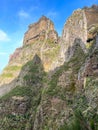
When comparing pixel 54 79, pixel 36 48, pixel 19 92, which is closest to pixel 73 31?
pixel 54 79

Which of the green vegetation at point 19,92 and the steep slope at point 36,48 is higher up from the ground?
the steep slope at point 36,48

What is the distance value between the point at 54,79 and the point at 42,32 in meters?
72.9

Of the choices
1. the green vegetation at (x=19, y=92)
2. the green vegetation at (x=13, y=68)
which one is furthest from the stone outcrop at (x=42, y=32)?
the green vegetation at (x=19, y=92)

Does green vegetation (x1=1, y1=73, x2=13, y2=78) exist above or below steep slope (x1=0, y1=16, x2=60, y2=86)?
below

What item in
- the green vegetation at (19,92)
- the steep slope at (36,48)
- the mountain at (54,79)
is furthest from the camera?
the steep slope at (36,48)

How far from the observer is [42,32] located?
166 meters

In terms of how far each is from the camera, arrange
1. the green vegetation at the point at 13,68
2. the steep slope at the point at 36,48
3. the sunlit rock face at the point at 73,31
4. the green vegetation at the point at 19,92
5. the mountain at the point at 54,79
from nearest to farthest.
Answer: the mountain at the point at 54,79
the sunlit rock face at the point at 73,31
the green vegetation at the point at 19,92
the steep slope at the point at 36,48
the green vegetation at the point at 13,68

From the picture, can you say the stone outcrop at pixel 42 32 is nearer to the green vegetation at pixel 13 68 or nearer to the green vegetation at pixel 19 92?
the green vegetation at pixel 13 68

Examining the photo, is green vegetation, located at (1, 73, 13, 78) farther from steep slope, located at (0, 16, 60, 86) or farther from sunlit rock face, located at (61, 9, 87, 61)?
sunlit rock face, located at (61, 9, 87, 61)

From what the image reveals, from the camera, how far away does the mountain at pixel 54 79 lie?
63.7 meters

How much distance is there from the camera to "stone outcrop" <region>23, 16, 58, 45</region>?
532ft

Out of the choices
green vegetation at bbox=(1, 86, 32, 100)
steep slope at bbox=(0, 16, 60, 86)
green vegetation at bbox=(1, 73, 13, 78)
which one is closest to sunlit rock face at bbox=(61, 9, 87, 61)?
green vegetation at bbox=(1, 86, 32, 100)

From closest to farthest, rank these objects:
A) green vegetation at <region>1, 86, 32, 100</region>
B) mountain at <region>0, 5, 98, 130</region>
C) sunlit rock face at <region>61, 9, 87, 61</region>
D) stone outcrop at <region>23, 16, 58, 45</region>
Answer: mountain at <region>0, 5, 98, 130</region> → sunlit rock face at <region>61, 9, 87, 61</region> → green vegetation at <region>1, 86, 32, 100</region> → stone outcrop at <region>23, 16, 58, 45</region>

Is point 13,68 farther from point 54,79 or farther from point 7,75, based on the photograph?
point 54,79
